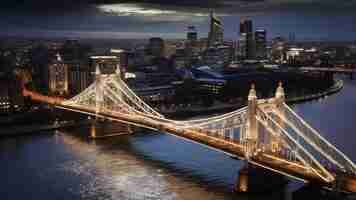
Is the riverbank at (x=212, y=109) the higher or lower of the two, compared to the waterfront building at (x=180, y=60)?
lower

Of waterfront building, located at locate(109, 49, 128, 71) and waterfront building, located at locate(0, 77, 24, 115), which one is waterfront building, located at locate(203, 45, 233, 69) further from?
waterfront building, located at locate(0, 77, 24, 115)

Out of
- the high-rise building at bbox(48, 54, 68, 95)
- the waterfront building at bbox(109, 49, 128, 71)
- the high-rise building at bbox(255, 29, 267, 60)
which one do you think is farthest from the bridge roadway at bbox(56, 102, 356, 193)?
the high-rise building at bbox(255, 29, 267, 60)

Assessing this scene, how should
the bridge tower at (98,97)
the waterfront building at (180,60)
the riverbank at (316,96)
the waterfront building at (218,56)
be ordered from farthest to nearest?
the waterfront building at (218,56), the waterfront building at (180,60), the riverbank at (316,96), the bridge tower at (98,97)

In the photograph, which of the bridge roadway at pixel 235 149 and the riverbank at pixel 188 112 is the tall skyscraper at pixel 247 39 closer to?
the riverbank at pixel 188 112

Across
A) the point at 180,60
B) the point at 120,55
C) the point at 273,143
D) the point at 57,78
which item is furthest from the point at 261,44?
the point at 273,143

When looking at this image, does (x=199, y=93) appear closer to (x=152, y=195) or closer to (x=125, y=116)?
(x=125, y=116)

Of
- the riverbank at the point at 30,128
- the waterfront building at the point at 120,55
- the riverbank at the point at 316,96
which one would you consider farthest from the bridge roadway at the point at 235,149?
the waterfront building at the point at 120,55
